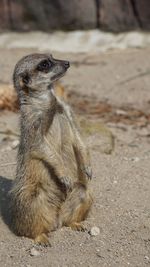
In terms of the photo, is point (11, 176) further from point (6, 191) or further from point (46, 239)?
point (46, 239)

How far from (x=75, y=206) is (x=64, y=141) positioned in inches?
15.4

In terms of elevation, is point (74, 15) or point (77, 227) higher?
point (77, 227)

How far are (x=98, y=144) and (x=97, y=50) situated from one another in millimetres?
3180

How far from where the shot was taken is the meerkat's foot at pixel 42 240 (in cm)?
362

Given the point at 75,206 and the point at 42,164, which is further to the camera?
the point at 75,206

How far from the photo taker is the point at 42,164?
146 inches

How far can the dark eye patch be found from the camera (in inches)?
146

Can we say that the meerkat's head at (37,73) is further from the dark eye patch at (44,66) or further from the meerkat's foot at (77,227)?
the meerkat's foot at (77,227)

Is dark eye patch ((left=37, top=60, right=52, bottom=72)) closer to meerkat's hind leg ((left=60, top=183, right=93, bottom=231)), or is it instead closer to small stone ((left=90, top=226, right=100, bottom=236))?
meerkat's hind leg ((left=60, top=183, right=93, bottom=231))

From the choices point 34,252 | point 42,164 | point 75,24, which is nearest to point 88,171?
point 42,164

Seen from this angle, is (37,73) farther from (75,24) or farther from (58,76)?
(75,24)

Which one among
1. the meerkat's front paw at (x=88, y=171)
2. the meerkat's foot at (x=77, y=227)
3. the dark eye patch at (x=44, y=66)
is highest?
the dark eye patch at (x=44, y=66)

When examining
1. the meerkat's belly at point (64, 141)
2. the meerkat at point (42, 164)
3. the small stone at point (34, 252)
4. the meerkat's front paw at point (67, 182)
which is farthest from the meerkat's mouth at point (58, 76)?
the small stone at point (34, 252)

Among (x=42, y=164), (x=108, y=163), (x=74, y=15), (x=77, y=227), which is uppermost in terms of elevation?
(x=42, y=164)
